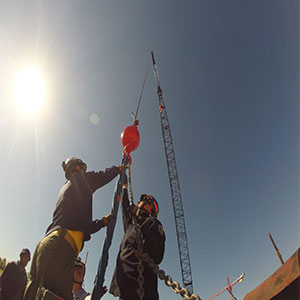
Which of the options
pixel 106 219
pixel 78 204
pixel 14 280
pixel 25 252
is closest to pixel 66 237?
pixel 78 204

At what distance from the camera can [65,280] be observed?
207cm

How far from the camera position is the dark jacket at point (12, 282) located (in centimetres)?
411

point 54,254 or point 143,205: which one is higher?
point 143,205

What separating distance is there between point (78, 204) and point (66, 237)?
0.44 metres

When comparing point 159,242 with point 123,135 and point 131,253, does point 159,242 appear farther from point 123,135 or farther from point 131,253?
point 123,135

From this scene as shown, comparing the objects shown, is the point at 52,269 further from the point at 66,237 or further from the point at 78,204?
the point at 78,204

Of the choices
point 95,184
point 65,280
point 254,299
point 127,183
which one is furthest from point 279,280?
point 127,183

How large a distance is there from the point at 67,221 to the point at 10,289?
11.1ft

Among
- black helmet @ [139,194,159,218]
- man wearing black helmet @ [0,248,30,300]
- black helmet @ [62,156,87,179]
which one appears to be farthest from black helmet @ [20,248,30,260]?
black helmet @ [139,194,159,218]

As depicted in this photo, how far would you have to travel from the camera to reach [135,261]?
2.82m

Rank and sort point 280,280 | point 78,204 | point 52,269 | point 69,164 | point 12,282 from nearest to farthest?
1. point 280,280
2. point 52,269
3. point 78,204
4. point 69,164
5. point 12,282

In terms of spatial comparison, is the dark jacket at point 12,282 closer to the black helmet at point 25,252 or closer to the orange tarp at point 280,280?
the black helmet at point 25,252

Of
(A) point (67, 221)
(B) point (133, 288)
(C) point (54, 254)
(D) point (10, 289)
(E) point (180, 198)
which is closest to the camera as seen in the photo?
(C) point (54, 254)

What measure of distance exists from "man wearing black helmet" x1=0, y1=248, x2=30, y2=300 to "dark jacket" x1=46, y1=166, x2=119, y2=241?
9.57 feet
